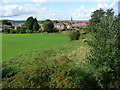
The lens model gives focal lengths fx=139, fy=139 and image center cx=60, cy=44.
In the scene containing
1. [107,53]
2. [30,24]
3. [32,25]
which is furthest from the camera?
[32,25]

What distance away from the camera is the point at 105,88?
5.46m

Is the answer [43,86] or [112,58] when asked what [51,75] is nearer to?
[43,86]

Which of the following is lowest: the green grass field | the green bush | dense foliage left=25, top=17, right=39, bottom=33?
the green grass field

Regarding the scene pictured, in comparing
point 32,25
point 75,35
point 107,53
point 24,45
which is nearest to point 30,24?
point 32,25

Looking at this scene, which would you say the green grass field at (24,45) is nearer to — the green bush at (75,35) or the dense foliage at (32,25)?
the green bush at (75,35)

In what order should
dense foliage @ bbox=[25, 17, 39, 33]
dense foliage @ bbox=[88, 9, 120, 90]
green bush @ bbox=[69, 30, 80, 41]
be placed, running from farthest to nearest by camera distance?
dense foliage @ bbox=[25, 17, 39, 33] → green bush @ bbox=[69, 30, 80, 41] → dense foliage @ bbox=[88, 9, 120, 90]

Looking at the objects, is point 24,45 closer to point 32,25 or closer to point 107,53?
point 107,53

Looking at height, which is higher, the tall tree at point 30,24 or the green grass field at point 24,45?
the tall tree at point 30,24

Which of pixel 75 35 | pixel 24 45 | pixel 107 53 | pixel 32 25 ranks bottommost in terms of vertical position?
pixel 24 45

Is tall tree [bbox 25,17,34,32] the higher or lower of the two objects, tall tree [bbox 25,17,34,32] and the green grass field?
the higher

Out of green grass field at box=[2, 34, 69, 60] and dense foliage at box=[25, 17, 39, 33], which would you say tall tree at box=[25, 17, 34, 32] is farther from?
green grass field at box=[2, 34, 69, 60]

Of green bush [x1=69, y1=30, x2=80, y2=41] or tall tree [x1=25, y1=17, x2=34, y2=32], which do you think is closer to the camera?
green bush [x1=69, y1=30, x2=80, y2=41]

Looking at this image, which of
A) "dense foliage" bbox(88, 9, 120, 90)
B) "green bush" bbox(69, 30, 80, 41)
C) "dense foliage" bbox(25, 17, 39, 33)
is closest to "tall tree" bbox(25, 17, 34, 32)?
"dense foliage" bbox(25, 17, 39, 33)

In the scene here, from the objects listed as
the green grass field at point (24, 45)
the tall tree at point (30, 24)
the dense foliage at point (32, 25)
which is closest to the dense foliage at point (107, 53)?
the green grass field at point (24, 45)
